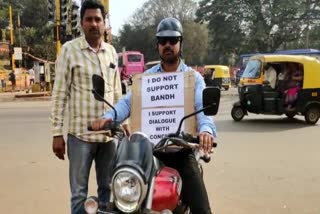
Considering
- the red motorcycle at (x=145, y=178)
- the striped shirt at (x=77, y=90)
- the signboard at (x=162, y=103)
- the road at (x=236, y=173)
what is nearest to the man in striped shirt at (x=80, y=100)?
the striped shirt at (x=77, y=90)

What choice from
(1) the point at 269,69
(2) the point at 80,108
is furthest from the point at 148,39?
(2) the point at 80,108

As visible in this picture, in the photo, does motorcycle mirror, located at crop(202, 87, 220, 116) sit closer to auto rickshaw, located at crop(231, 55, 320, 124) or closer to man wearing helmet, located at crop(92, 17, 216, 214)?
man wearing helmet, located at crop(92, 17, 216, 214)

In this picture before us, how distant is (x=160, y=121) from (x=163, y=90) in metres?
0.22

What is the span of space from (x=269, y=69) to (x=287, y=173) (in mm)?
7789

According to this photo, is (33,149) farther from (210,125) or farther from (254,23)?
(254,23)

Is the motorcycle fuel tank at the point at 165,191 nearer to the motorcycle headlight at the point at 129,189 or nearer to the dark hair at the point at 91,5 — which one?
the motorcycle headlight at the point at 129,189

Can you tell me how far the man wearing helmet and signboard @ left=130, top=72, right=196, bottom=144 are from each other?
0.07 m

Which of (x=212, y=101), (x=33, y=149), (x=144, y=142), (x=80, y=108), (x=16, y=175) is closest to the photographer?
(x=144, y=142)

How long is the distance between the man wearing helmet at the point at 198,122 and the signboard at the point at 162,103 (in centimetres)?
7

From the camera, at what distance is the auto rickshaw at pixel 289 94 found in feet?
44.6

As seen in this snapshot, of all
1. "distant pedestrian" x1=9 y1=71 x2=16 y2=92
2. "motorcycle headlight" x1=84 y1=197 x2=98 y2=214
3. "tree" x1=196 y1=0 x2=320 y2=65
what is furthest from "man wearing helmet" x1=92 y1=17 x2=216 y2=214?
"tree" x1=196 y1=0 x2=320 y2=65

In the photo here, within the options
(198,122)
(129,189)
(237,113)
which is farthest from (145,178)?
(237,113)

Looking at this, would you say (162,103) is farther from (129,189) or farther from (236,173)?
(236,173)

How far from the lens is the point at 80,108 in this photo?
12.6ft
